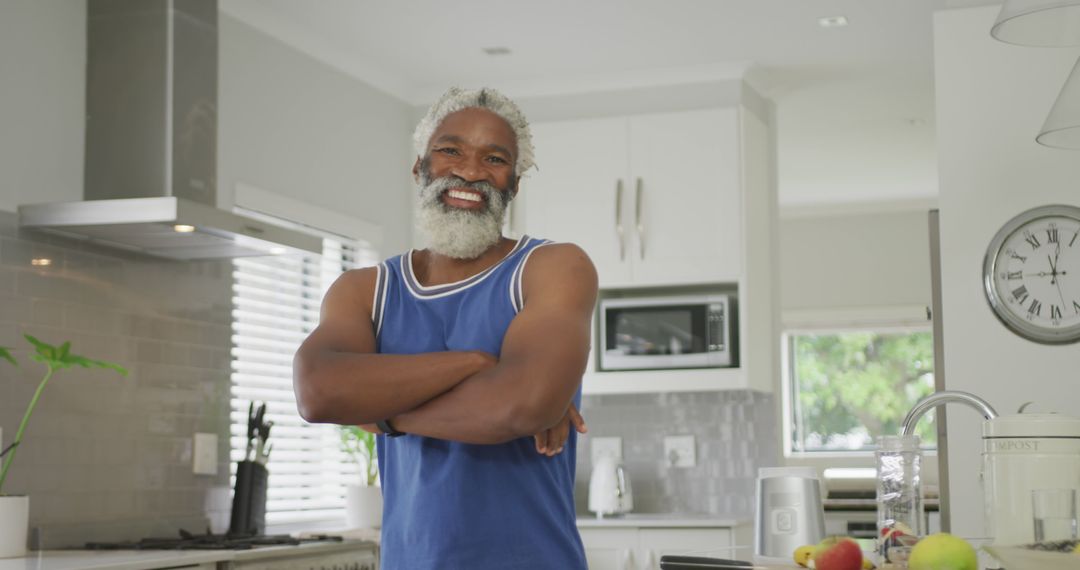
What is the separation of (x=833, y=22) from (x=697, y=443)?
1772 mm

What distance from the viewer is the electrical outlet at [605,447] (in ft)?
17.8

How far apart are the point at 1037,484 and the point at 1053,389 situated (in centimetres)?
226

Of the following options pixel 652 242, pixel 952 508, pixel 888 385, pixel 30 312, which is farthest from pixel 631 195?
pixel 888 385

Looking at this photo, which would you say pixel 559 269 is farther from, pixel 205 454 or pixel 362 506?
pixel 362 506

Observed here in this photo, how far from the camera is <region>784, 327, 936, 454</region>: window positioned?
8.46m

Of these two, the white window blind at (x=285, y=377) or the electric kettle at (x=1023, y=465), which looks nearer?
the electric kettle at (x=1023, y=465)

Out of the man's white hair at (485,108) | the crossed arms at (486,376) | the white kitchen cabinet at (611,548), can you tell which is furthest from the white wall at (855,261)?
the crossed arms at (486,376)

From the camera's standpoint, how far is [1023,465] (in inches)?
73.6

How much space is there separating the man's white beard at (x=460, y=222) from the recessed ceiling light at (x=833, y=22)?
3248 mm

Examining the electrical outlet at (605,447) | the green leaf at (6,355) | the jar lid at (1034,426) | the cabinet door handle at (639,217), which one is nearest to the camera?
the jar lid at (1034,426)

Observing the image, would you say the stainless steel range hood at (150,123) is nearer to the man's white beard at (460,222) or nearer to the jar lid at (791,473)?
the jar lid at (791,473)

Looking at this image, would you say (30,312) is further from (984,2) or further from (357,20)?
(984,2)

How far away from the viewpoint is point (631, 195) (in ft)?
17.0

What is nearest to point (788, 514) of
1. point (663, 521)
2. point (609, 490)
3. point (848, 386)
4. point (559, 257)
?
point (559, 257)
